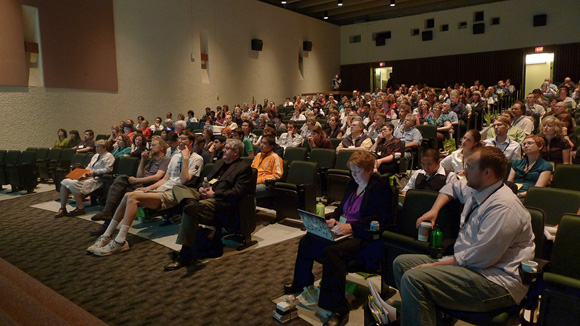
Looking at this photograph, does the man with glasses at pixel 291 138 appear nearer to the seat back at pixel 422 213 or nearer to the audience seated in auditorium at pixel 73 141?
the seat back at pixel 422 213

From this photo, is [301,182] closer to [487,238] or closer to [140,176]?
[140,176]

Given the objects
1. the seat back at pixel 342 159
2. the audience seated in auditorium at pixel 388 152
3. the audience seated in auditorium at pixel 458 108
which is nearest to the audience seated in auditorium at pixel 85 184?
the seat back at pixel 342 159

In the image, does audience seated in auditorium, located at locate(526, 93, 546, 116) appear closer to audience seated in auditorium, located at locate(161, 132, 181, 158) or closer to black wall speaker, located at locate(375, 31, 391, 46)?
audience seated in auditorium, located at locate(161, 132, 181, 158)

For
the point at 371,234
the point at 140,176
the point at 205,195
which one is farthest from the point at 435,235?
the point at 140,176

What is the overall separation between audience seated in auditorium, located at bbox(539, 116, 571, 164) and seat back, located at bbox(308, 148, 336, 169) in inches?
97.9

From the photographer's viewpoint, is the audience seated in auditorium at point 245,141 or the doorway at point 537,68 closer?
the audience seated in auditorium at point 245,141

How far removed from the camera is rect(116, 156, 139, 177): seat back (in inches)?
212

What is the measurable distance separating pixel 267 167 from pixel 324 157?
986 millimetres

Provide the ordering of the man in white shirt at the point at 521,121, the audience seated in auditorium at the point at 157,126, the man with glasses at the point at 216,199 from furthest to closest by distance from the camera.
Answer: the audience seated in auditorium at the point at 157,126, the man in white shirt at the point at 521,121, the man with glasses at the point at 216,199

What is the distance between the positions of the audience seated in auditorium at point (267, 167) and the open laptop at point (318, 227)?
6.52ft

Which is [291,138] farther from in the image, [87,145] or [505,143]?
[87,145]

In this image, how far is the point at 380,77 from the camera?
1991 centimetres

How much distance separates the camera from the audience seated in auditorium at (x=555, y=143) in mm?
4258

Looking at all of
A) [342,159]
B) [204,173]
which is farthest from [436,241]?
[204,173]
